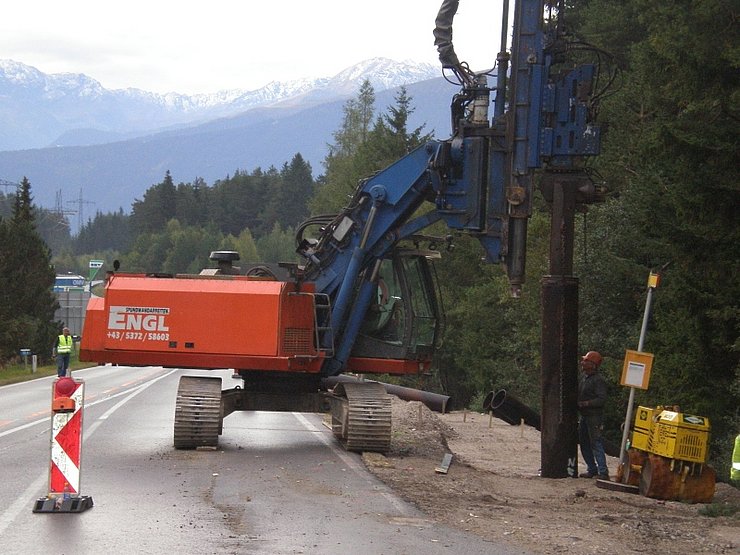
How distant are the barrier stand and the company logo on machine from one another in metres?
5.70

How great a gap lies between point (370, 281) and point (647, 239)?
5.31 m

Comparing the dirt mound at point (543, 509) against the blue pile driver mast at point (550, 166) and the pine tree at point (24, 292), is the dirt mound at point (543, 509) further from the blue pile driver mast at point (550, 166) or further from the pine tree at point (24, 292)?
the pine tree at point (24, 292)

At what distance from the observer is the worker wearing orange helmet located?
16234 millimetres

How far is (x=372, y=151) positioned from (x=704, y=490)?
61091 mm

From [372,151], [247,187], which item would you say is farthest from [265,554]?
[247,187]

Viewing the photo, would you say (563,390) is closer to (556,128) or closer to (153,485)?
(556,128)

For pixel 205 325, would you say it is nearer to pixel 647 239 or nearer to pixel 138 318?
pixel 138 318

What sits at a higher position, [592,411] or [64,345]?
[592,411]

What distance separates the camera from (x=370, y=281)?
59.5 feet

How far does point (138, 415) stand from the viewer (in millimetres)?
25000

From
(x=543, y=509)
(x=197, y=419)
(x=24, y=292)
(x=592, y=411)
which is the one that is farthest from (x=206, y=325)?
(x=24, y=292)

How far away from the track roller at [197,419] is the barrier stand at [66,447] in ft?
17.8

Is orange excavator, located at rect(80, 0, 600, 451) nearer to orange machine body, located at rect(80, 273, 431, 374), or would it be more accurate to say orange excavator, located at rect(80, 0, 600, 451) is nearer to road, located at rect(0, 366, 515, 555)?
orange machine body, located at rect(80, 273, 431, 374)

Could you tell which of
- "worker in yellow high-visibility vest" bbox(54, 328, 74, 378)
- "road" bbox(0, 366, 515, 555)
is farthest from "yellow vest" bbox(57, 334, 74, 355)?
"road" bbox(0, 366, 515, 555)
